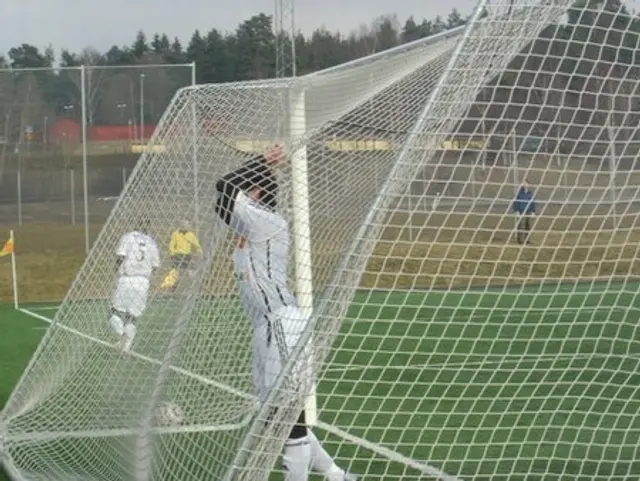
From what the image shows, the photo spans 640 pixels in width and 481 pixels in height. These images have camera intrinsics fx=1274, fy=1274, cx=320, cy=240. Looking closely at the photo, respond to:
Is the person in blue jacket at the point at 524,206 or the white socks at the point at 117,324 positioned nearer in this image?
the person in blue jacket at the point at 524,206

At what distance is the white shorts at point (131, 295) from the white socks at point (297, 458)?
6.57 feet

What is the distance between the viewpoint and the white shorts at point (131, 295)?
8000 millimetres

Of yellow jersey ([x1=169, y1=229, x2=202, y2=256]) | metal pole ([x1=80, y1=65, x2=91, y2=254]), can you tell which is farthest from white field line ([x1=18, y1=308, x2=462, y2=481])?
metal pole ([x1=80, y1=65, x2=91, y2=254])

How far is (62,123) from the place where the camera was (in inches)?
942

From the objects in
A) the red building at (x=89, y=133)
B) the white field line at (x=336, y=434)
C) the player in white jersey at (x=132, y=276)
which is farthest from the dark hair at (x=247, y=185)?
the red building at (x=89, y=133)

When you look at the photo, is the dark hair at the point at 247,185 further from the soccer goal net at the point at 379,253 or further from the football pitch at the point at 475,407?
the football pitch at the point at 475,407

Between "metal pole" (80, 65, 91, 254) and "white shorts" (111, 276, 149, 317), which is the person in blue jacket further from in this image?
"metal pole" (80, 65, 91, 254)

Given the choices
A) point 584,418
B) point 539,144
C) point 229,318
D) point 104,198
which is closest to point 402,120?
point 229,318

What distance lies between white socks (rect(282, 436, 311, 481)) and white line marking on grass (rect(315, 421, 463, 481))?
0.80m

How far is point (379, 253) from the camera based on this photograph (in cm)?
563

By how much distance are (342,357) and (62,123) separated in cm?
1696

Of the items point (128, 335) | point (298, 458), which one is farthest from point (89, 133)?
point (298, 458)

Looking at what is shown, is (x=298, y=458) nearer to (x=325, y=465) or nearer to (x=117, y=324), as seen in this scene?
(x=325, y=465)

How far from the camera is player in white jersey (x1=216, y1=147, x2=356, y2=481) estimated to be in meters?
6.16
